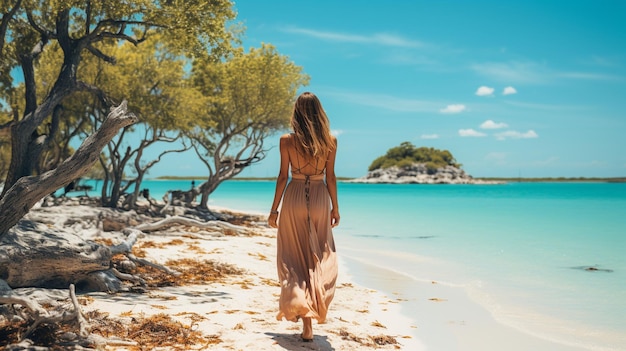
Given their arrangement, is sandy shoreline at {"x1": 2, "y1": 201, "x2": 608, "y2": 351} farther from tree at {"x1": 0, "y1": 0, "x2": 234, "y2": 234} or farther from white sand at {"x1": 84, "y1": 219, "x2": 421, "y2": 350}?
tree at {"x1": 0, "y1": 0, "x2": 234, "y2": 234}

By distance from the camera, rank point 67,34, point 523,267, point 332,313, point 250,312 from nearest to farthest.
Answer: point 250,312
point 332,313
point 67,34
point 523,267

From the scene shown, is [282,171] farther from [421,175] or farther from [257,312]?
[421,175]

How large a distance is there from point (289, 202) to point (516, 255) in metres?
13.4

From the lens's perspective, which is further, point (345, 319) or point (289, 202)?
point (345, 319)

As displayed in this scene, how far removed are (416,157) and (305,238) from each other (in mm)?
160758

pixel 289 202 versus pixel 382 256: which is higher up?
pixel 289 202

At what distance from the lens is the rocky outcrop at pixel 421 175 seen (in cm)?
15910

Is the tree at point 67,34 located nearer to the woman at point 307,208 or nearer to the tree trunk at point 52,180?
the tree trunk at point 52,180

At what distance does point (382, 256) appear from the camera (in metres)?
16.3

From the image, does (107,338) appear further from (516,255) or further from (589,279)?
(516,255)

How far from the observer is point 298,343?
5.61m

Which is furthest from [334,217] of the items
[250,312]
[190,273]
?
[190,273]

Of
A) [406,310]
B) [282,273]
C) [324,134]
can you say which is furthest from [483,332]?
[324,134]

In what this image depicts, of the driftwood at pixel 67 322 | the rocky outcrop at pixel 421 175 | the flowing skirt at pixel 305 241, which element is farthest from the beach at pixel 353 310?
the rocky outcrop at pixel 421 175
